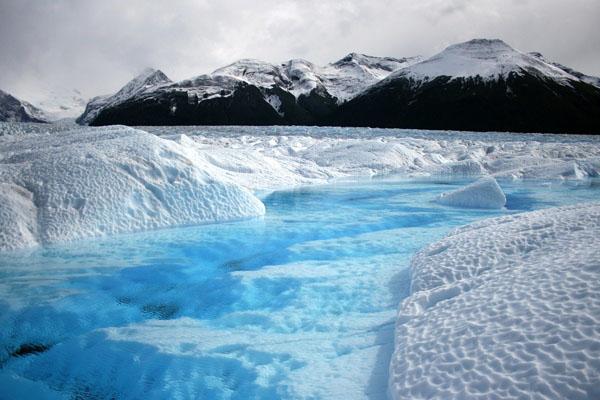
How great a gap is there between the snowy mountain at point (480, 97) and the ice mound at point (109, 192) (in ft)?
265

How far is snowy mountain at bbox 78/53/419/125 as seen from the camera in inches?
3711

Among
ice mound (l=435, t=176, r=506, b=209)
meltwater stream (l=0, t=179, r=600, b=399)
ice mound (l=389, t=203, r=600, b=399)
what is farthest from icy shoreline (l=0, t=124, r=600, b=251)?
ice mound (l=389, t=203, r=600, b=399)

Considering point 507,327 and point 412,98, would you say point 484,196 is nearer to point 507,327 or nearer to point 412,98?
point 507,327

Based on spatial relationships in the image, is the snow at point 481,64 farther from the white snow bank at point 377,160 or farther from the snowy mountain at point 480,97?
the white snow bank at point 377,160

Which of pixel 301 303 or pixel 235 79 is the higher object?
pixel 235 79

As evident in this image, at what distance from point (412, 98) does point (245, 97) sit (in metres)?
42.1

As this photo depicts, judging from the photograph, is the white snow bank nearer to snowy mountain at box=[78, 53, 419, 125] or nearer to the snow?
snowy mountain at box=[78, 53, 419, 125]

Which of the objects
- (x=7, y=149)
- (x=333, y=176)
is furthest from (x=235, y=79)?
(x=7, y=149)

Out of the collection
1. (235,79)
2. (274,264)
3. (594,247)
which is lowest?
(274,264)

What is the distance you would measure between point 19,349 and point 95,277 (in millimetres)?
1377

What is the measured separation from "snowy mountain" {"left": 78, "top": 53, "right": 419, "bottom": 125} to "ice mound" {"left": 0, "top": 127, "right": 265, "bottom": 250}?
8990 cm

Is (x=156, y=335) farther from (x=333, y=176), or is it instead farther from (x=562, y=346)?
(x=333, y=176)

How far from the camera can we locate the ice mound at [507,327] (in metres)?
1.57

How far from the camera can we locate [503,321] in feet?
6.49
